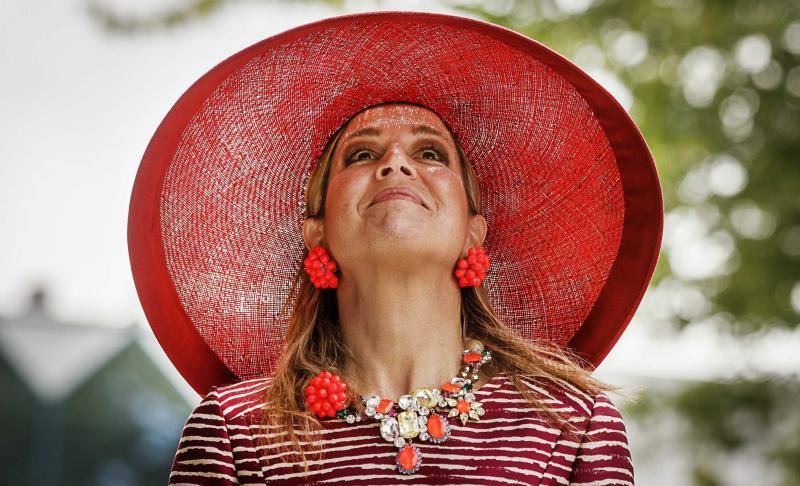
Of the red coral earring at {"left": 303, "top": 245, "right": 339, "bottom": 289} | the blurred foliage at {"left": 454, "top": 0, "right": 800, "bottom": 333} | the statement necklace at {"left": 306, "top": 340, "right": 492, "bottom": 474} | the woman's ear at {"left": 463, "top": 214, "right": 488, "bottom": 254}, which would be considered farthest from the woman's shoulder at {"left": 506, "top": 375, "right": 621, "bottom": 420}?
the blurred foliage at {"left": 454, "top": 0, "right": 800, "bottom": 333}

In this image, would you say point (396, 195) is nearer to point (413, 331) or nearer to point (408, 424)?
point (413, 331)

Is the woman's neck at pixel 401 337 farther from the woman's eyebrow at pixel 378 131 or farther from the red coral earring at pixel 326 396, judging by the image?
the woman's eyebrow at pixel 378 131

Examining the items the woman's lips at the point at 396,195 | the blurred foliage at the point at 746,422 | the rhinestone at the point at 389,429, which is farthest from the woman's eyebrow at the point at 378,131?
the blurred foliage at the point at 746,422

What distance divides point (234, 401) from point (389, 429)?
36 centimetres

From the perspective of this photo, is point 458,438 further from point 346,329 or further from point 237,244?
point 237,244

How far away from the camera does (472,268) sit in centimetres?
221

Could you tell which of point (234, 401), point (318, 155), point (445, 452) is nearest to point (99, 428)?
point (318, 155)

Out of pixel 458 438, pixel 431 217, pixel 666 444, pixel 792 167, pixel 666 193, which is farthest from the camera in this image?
pixel 666 444

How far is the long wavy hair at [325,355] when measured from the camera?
1.93 meters

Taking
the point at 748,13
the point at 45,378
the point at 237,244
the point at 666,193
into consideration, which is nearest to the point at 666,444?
the point at 666,193

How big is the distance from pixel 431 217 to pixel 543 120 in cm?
43

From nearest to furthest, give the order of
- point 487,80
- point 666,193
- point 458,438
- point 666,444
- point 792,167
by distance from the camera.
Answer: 1. point 458,438
2. point 487,80
3. point 792,167
4. point 666,193
5. point 666,444

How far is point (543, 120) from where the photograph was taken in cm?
225

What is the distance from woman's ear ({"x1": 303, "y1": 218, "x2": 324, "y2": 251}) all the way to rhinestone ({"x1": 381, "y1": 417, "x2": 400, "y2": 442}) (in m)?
0.56
